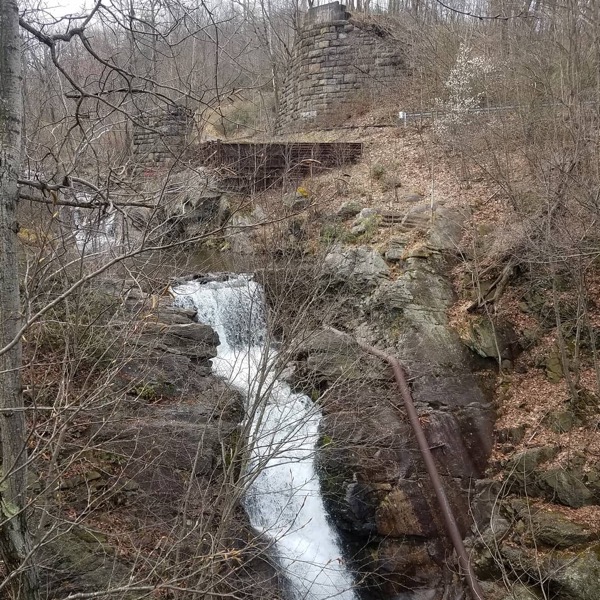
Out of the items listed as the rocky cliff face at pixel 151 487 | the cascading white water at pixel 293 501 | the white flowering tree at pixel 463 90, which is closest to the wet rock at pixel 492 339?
the cascading white water at pixel 293 501

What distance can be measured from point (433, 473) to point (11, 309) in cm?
661

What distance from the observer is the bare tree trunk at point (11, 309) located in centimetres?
252

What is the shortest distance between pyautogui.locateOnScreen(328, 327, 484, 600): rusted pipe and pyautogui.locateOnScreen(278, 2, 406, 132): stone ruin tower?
1256 cm

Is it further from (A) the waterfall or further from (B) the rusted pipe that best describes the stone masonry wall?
(B) the rusted pipe

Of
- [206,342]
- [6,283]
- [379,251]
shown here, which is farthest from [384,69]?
[6,283]

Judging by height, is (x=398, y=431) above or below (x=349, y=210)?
below

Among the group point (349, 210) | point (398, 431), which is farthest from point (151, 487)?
point (349, 210)

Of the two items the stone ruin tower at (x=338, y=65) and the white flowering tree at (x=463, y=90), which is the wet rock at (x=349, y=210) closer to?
the white flowering tree at (x=463, y=90)

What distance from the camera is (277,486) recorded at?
8062 millimetres

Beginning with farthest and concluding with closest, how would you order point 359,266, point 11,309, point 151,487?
1. point 359,266
2. point 151,487
3. point 11,309

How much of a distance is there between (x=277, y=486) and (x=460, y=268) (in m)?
5.53

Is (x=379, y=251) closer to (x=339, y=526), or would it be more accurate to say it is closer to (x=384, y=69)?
(x=339, y=526)

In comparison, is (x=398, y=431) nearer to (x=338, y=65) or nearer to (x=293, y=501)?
(x=293, y=501)

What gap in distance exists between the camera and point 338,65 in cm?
1989
